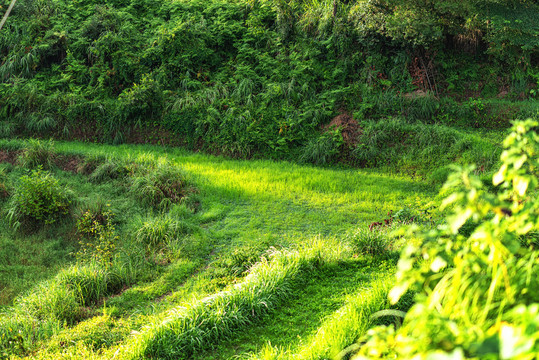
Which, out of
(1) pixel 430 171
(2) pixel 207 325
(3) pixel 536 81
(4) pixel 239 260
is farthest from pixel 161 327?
(3) pixel 536 81

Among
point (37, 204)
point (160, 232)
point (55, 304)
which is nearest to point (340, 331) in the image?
point (55, 304)

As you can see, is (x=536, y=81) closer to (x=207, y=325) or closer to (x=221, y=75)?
(x=221, y=75)

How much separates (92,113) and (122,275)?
7.38 meters

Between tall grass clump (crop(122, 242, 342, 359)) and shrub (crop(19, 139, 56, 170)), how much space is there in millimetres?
6486

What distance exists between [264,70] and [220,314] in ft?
28.9

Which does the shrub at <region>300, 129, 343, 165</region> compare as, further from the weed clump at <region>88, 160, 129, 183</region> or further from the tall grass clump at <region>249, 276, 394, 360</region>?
the tall grass clump at <region>249, 276, 394, 360</region>

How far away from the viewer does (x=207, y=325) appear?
374 centimetres

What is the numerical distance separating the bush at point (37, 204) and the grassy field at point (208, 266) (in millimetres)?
180

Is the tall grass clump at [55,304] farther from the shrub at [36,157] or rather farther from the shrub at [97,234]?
the shrub at [36,157]

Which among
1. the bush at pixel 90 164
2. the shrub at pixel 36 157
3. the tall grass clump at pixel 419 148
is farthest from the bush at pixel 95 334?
the tall grass clump at pixel 419 148

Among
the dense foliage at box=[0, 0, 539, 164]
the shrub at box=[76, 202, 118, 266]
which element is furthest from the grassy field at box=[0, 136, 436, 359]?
the dense foliage at box=[0, 0, 539, 164]

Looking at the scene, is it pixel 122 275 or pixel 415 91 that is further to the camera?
pixel 415 91

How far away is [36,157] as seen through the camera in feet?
28.7

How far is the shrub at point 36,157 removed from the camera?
8719 millimetres
